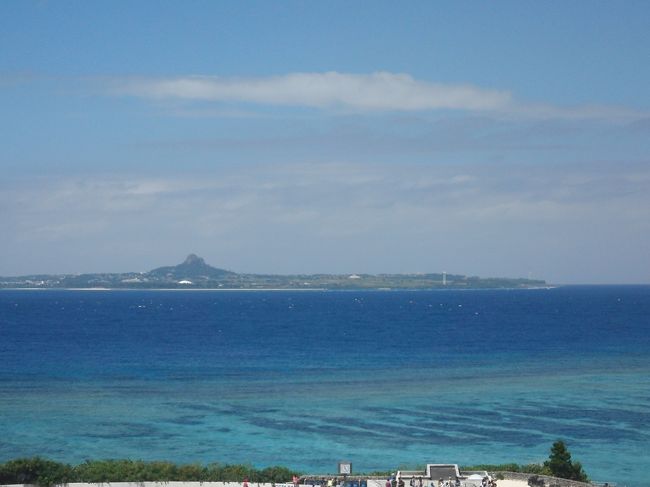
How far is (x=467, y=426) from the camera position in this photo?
2463 inches

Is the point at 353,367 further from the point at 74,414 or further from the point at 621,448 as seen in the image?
the point at 621,448

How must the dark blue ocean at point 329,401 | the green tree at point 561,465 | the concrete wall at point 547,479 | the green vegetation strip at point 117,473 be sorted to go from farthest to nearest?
the dark blue ocean at point 329,401 < the green tree at point 561,465 < the concrete wall at point 547,479 < the green vegetation strip at point 117,473

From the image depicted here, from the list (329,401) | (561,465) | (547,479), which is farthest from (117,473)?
(329,401)

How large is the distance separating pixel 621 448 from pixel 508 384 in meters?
27.6

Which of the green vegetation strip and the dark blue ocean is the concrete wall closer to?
the dark blue ocean

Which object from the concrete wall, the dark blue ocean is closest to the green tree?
the concrete wall

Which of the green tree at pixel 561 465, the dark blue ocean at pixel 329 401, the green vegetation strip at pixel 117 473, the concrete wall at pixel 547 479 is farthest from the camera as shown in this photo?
the dark blue ocean at pixel 329 401

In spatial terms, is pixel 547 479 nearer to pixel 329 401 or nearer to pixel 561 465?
pixel 561 465

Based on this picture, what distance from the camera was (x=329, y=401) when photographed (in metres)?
72.8

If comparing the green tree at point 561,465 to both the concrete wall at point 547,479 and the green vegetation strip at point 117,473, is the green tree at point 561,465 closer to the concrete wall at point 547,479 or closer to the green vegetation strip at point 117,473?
the concrete wall at point 547,479

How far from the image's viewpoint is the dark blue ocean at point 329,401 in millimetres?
54875

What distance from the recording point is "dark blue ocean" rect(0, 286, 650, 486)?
180 ft

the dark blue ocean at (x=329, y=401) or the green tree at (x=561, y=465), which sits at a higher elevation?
the green tree at (x=561, y=465)

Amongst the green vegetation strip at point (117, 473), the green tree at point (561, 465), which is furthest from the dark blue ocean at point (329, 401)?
the green vegetation strip at point (117, 473)
